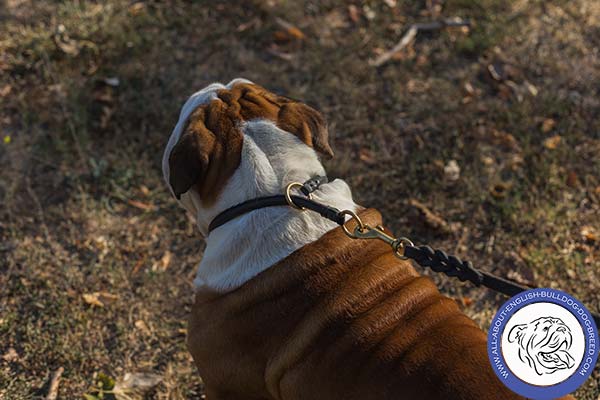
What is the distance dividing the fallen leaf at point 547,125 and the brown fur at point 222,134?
2.65m

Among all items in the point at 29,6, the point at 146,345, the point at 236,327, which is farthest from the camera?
the point at 29,6

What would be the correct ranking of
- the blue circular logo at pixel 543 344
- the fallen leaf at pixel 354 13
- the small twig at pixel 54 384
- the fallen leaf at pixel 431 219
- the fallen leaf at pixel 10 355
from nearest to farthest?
1. the blue circular logo at pixel 543 344
2. the small twig at pixel 54 384
3. the fallen leaf at pixel 10 355
4. the fallen leaf at pixel 431 219
5. the fallen leaf at pixel 354 13

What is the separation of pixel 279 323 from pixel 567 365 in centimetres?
116

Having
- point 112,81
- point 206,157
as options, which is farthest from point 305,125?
point 112,81

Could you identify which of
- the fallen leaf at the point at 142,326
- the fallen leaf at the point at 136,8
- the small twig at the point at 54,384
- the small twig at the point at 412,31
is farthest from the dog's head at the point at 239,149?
the fallen leaf at the point at 136,8

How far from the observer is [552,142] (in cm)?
515

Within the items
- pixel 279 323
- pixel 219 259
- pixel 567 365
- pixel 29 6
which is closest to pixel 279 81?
pixel 29 6

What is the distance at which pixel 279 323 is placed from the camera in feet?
Result: 9.13

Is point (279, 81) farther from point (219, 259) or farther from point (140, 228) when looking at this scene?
point (219, 259)

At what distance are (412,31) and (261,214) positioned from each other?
3.56 m

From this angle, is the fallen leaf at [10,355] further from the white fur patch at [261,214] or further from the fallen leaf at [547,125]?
the fallen leaf at [547,125]

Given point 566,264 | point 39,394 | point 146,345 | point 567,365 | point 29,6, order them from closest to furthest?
1. point 567,365
2. point 39,394
3. point 146,345
4. point 566,264
5. point 29,6

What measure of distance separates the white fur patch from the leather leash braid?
0.12 feet

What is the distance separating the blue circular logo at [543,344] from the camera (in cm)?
214
